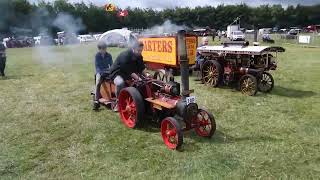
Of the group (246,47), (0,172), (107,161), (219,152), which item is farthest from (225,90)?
(0,172)

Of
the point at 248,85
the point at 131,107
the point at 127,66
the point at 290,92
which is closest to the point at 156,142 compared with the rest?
the point at 131,107

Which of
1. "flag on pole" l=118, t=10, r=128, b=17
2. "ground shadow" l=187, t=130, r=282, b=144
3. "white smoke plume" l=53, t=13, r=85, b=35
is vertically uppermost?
"flag on pole" l=118, t=10, r=128, b=17

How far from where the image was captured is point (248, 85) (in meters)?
10.4

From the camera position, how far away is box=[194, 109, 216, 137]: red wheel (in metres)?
6.37

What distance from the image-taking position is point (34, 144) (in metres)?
6.36

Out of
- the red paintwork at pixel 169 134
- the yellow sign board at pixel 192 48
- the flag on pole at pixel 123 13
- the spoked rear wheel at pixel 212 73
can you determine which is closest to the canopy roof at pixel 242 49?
the spoked rear wheel at pixel 212 73

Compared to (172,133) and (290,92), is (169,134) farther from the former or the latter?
(290,92)

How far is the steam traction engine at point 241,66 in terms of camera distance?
407 inches

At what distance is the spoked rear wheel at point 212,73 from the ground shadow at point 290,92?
5.45 feet

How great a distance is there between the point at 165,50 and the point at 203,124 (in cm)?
742

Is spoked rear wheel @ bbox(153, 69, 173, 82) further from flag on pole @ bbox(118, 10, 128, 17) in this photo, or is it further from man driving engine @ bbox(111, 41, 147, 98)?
flag on pole @ bbox(118, 10, 128, 17)

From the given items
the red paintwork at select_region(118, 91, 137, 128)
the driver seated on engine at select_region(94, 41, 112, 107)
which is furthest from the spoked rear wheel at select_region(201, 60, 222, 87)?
the red paintwork at select_region(118, 91, 137, 128)

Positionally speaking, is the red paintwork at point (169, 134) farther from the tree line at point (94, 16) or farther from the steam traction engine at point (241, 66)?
the steam traction engine at point (241, 66)

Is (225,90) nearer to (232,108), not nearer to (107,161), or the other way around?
(232,108)
